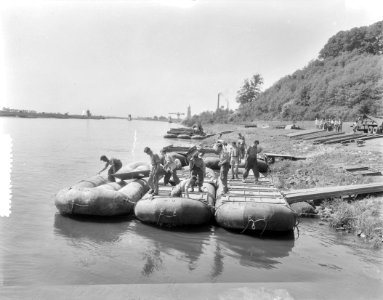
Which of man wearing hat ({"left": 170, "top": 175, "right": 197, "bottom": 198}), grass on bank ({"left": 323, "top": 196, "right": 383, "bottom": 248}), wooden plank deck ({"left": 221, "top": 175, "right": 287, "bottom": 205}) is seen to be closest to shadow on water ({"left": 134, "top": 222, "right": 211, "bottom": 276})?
man wearing hat ({"left": 170, "top": 175, "right": 197, "bottom": 198})

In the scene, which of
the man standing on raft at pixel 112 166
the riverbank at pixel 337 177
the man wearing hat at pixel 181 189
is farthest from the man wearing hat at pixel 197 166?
the riverbank at pixel 337 177

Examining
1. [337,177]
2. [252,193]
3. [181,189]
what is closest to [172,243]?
[181,189]

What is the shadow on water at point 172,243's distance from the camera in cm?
954

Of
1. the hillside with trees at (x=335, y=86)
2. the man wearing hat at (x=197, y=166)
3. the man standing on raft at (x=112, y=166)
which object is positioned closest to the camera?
the man wearing hat at (x=197, y=166)

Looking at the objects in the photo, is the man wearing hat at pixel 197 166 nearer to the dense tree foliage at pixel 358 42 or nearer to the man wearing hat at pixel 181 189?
the man wearing hat at pixel 181 189

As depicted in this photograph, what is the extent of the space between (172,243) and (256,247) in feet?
7.61

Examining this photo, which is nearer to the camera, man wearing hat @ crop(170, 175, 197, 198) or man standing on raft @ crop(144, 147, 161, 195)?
man wearing hat @ crop(170, 175, 197, 198)

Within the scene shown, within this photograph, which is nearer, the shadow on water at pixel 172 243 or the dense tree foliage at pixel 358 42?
the shadow on water at pixel 172 243

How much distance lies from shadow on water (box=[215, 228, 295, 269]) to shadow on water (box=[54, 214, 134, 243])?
118 inches

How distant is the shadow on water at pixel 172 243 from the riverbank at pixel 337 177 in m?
4.55

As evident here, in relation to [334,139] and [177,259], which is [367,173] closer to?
[177,259]

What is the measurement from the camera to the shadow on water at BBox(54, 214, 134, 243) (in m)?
11.2

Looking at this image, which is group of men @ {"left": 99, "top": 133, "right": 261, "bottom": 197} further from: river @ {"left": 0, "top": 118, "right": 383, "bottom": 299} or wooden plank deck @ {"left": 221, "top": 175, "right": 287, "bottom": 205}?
→ river @ {"left": 0, "top": 118, "right": 383, "bottom": 299}

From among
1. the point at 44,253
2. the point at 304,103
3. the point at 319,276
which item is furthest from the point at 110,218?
the point at 304,103
